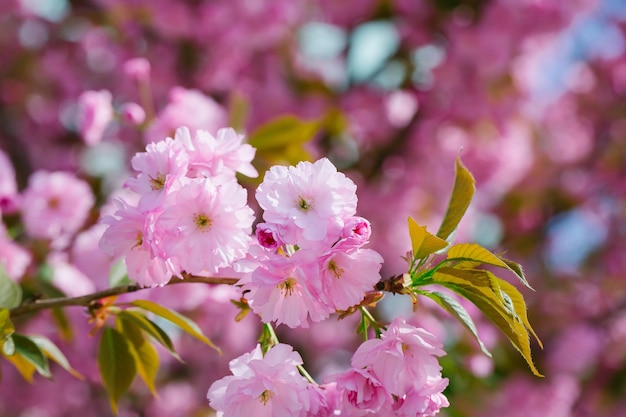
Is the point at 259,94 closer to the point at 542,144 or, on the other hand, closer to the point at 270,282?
the point at 542,144

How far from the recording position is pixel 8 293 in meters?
0.99

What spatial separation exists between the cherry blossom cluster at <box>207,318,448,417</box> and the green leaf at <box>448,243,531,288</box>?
0.08 meters

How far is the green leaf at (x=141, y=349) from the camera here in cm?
102

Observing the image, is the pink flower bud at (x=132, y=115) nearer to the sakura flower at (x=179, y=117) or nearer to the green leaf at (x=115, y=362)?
the sakura flower at (x=179, y=117)

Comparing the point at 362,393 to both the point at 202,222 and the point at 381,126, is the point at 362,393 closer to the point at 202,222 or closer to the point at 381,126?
the point at 202,222

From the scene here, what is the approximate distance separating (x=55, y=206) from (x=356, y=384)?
1.08m

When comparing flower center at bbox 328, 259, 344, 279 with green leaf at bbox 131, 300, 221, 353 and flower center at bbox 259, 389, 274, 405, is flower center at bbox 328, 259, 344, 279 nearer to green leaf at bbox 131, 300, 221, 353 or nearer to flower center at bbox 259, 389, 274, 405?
flower center at bbox 259, 389, 274, 405

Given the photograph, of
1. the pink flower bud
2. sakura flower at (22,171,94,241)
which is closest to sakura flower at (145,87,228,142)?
the pink flower bud

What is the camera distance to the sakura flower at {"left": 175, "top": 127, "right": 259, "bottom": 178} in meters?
0.84

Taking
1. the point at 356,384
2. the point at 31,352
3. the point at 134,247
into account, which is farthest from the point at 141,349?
the point at 356,384

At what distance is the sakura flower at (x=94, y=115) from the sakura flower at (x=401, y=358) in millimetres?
914

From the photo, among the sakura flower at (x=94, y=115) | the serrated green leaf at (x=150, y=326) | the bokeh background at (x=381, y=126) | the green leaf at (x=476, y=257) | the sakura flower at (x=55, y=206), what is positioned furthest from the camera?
the bokeh background at (x=381, y=126)

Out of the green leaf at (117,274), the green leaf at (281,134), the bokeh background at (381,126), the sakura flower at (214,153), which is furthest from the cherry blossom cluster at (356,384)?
the bokeh background at (381,126)

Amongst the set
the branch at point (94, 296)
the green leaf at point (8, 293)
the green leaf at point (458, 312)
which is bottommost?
the green leaf at point (8, 293)
